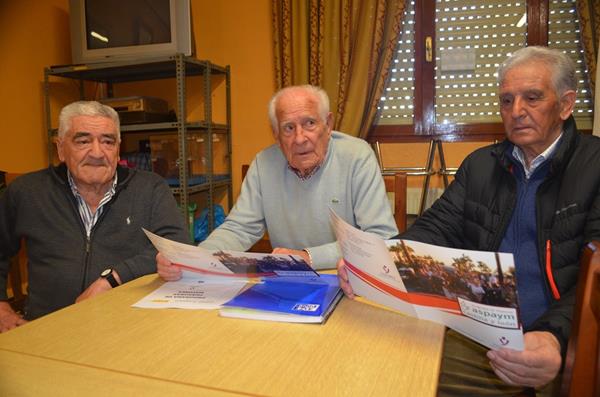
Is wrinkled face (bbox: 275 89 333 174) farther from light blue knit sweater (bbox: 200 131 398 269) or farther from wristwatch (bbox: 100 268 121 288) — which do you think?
wristwatch (bbox: 100 268 121 288)

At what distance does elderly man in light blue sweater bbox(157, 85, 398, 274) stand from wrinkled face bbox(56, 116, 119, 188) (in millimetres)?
443

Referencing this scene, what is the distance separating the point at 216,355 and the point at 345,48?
2448mm

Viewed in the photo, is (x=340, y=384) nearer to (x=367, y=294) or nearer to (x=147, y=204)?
(x=367, y=294)

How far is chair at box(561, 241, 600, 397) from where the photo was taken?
719 millimetres

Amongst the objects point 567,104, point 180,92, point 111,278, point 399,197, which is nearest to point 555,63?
point 567,104

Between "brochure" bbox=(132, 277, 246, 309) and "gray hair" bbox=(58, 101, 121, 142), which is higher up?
"gray hair" bbox=(58, 101, 121, 142)

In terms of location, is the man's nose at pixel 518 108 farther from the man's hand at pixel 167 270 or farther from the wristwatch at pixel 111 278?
the wristwatch at pixel 111 278

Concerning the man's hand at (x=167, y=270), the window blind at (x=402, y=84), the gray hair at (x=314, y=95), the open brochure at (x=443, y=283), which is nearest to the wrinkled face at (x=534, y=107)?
the gray hair at (x=314, y=95)

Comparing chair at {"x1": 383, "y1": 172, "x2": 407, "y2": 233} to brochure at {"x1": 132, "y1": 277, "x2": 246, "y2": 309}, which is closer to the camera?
brochure at {"x1": 132, "y1": 277, "x2": 246, "y2": 309}

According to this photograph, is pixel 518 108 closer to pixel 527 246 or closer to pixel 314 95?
pixel 527 246

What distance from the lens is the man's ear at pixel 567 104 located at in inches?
50.4

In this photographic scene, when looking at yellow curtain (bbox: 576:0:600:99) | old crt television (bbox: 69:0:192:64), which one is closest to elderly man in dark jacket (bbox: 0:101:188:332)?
old crt television (bbox: 69:0:192:64)

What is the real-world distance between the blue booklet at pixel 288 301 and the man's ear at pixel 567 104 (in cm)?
85

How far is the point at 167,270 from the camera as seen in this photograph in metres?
1.17
